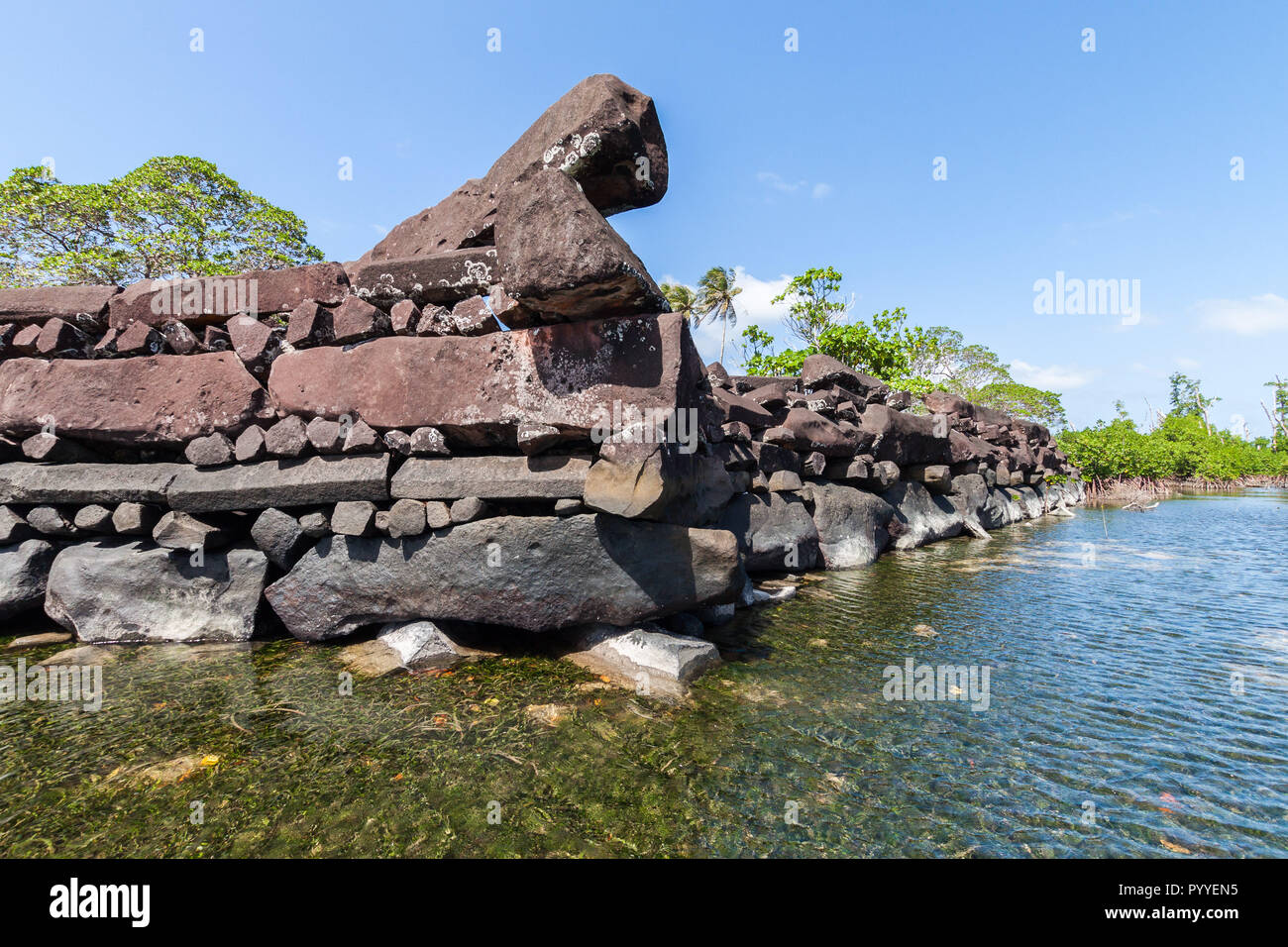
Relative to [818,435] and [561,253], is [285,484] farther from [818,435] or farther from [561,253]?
A: [818,435]

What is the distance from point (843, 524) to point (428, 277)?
6984mm

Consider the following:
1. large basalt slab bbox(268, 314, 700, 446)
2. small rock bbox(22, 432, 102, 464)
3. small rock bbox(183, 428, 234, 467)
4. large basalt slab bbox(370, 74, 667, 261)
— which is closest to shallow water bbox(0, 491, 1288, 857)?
small rock bbox(183, 428, 234, 467)

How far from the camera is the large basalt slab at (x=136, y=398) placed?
506 cm

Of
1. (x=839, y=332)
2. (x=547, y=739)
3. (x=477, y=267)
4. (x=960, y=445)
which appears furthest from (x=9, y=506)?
(x=839, y=332)

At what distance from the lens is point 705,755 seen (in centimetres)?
303

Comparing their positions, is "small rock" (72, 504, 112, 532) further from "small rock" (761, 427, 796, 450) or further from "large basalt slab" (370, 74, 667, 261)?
"small rock" (761, 427, 796, 450)

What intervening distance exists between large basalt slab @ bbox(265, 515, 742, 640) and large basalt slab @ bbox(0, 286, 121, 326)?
341 cm

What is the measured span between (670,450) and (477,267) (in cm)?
235

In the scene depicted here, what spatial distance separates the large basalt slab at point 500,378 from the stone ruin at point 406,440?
0.07ft

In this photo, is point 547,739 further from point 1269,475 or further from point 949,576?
point 1269,475

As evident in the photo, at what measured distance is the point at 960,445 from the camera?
13.1 m

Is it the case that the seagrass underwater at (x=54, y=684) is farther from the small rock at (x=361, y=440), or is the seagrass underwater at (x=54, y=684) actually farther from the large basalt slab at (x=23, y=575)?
the small rock at (x=361, y=440)

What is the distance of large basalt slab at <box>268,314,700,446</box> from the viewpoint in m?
4.45

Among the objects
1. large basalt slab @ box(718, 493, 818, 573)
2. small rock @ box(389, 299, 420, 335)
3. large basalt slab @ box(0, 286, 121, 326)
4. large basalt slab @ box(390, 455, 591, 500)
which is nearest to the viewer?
large basalt slab @ box(390, 455, 591, 500)
